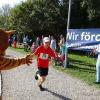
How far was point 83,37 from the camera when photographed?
18047 millimetres

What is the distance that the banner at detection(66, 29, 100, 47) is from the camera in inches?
678

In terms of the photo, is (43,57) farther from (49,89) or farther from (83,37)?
(83,37)

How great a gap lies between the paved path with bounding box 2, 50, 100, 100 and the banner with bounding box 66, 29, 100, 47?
293cm

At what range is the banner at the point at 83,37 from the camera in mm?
17219

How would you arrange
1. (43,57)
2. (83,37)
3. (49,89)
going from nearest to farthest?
(43,57) < (49,89) < (83,37)

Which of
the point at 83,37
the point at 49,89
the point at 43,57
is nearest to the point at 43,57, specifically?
the point at 43,57

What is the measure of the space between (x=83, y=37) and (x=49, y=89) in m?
6.87

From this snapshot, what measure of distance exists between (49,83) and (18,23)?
33.7 metres

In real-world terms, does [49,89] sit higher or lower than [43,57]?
lower

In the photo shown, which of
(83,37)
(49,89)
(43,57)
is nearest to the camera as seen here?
(43,57)

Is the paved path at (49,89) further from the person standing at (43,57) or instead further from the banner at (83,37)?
the banner at (83,37)

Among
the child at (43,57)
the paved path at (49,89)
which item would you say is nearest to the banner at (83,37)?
the paved path at (49,89)

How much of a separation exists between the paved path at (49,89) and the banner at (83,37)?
9.62 ft

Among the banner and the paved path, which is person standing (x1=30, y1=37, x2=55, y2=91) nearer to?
the paved path
